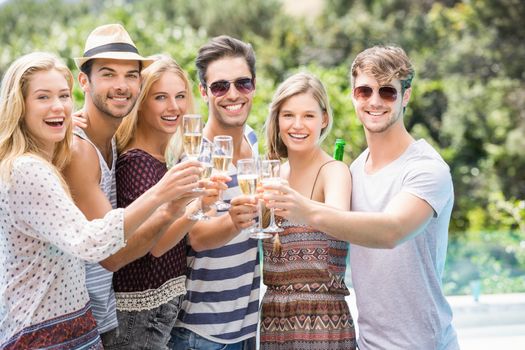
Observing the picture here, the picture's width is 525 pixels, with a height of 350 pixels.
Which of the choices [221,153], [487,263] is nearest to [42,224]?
[221,153]

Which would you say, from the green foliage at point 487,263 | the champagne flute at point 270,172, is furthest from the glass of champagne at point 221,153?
the green foliage at point 487,263

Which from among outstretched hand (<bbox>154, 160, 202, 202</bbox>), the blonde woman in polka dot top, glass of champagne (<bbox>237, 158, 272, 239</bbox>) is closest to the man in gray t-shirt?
glass of champagne (<bbox>237, 158, 272, 239</bbox>)

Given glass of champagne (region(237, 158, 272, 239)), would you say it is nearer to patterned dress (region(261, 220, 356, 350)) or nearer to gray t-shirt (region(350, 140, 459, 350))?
patterned dress (region(261, 220, 356, 350))

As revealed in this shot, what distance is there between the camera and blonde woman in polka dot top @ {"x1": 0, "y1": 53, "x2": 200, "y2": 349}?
262cm

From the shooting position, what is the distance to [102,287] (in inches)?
123

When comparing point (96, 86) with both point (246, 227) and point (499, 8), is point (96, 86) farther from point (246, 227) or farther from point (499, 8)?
point (499, 8)

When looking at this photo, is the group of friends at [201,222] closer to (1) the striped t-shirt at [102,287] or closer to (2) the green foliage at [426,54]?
(1) the striped t-shirt at [102,287]

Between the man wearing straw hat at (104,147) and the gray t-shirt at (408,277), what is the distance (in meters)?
0.93

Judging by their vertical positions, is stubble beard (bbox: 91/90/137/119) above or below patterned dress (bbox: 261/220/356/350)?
above

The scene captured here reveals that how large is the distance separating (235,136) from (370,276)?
97cm

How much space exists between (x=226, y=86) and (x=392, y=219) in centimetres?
106

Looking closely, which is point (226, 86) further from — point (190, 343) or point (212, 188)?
point (190, 343)

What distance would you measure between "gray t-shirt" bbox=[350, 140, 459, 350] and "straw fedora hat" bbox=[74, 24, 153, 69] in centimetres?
124

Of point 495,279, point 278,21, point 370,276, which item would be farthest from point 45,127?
point 278,21
